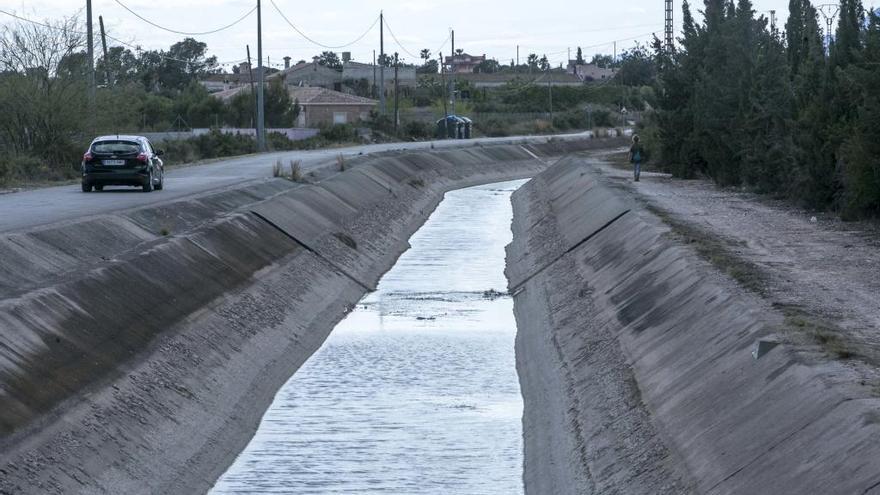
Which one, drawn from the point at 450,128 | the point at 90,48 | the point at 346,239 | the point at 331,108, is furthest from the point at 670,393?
the point at 331,108

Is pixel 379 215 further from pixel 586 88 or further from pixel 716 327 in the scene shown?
pixel 586 88

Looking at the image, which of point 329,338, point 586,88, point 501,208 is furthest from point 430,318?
point 586,88

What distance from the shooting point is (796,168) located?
3756 centimetres

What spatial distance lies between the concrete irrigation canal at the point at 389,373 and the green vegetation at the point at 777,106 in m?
4.55

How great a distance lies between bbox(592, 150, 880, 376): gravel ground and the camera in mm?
16891

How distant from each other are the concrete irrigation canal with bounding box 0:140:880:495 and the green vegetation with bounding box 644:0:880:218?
4549 millimetres

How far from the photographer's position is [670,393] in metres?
16.9

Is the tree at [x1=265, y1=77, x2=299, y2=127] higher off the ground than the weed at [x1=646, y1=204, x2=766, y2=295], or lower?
higher

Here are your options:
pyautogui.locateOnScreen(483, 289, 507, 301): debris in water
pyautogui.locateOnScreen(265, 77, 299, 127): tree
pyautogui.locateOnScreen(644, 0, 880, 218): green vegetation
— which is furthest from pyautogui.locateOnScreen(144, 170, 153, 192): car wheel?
pyautogui.locateOnScreen(265, 77, 299, 127): tree

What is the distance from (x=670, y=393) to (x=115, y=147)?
83.8 ft

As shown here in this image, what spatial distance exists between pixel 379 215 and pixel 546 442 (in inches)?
1270

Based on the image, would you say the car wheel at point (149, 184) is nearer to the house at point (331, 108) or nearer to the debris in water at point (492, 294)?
the debris in water at point (492, 294)

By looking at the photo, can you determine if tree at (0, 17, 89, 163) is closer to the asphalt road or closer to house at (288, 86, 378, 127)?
the asphalt road

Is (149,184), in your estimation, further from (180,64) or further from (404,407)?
(180,64)
